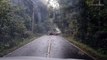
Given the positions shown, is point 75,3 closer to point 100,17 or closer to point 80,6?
point 80,6

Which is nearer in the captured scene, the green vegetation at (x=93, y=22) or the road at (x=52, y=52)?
the road at (x=52, y=52)

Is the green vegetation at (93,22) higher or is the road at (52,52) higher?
the green vegetation at (93,22)

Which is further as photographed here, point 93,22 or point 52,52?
point 93,22

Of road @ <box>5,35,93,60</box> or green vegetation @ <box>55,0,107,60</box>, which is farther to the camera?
green vegetation @ <box>55,0,107,60</box>

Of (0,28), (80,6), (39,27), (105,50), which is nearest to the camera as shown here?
(105,50)

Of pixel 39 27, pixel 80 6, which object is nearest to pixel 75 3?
pixel 80 6

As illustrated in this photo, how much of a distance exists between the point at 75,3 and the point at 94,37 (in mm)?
12412

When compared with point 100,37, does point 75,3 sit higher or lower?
higher

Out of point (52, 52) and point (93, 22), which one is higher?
point (93, 22)

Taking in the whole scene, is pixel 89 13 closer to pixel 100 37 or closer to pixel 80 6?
pixel 80 6

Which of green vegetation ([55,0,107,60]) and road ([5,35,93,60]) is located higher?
green vegetation ([55,0,107,60])

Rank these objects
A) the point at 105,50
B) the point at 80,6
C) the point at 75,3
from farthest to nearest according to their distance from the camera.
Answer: the point at 75,3
the point at 80,6
the point at 105,50

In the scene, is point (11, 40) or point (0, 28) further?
point (11, 40)

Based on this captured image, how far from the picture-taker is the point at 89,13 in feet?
108
